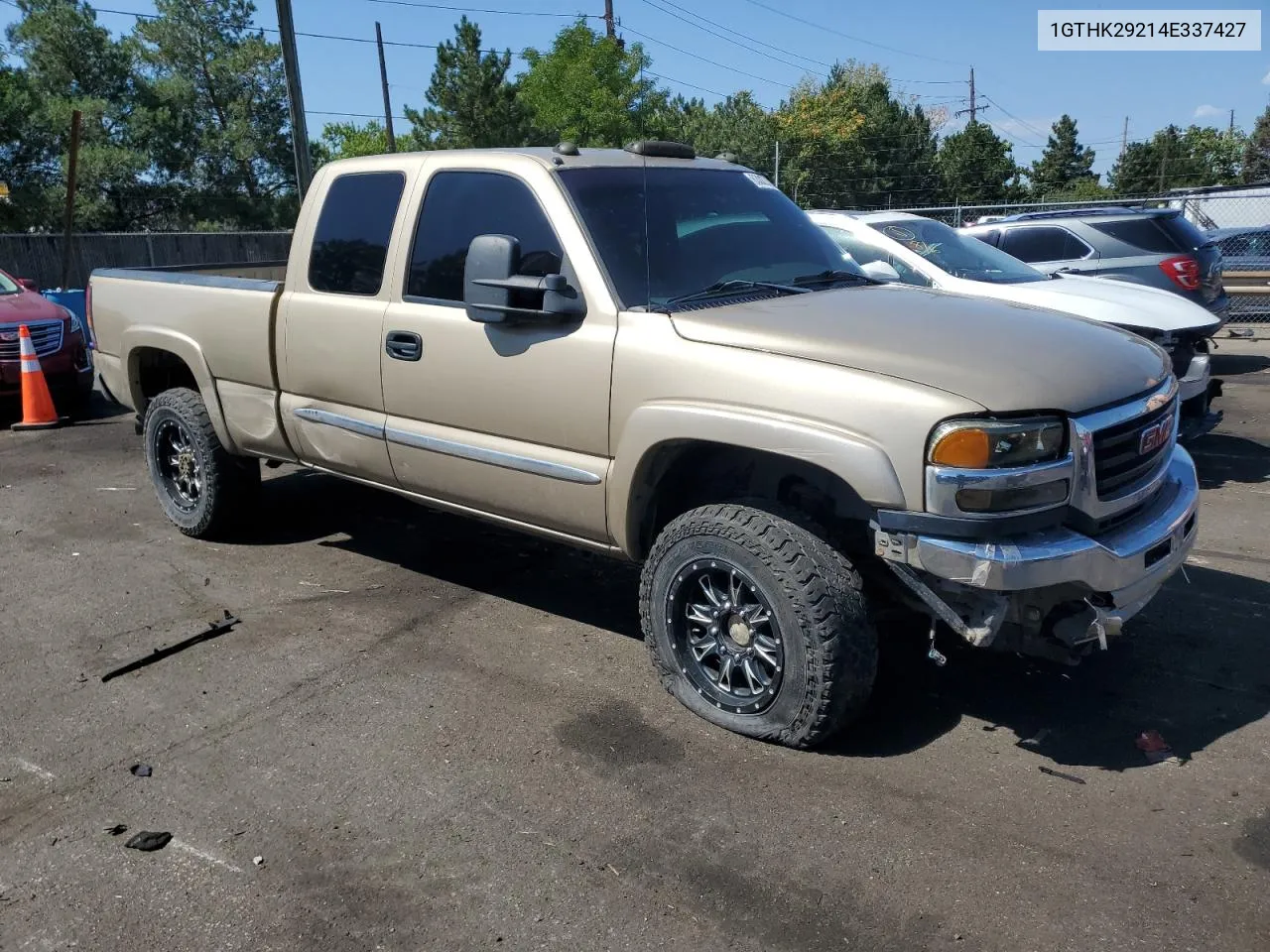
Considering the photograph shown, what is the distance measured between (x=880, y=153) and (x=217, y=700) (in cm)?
7237

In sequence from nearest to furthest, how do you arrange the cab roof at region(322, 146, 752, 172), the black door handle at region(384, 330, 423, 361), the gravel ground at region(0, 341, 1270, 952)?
the gravel ground at region(0, 341, 1270, 952) → the cab roof at region(322, 146, 752, 172) → the black door handle at region(384, 330, 423, 361)

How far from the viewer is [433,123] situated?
46062mm

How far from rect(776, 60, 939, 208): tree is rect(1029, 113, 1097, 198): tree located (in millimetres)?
10702

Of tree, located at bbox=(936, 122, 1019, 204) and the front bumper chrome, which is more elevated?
tree, located at bbox=(936, 122, 1019, 204)

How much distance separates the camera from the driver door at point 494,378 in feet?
13.1

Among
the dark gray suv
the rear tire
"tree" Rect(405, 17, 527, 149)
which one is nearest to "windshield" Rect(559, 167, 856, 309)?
the rear tire

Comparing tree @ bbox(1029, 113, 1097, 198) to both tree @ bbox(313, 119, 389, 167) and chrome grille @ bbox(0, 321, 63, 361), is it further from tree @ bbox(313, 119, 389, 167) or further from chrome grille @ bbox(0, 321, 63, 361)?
chrome grille @ bbox(0, 321, 63, 361)

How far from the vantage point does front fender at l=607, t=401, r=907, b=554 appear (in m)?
3.23

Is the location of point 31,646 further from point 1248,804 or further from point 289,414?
point 1248,804

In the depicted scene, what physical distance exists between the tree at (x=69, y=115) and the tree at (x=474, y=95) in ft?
42.6

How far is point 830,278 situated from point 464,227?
5.21 feet

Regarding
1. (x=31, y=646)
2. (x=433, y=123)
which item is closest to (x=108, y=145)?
(x=433, y=123)

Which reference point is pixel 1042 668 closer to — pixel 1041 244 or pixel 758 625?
pixel 758 625

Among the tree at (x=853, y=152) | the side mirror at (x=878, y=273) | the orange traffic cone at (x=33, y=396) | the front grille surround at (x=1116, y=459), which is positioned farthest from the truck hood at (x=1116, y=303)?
the tree at (x=853, y=152)
